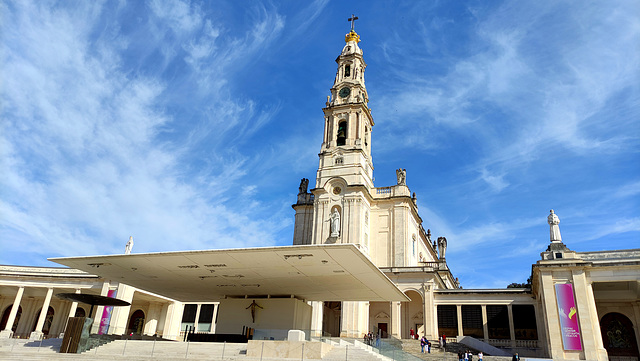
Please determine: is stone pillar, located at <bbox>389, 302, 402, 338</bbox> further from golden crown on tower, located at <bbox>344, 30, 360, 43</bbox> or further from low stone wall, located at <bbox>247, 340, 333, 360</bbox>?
golden crown on tower, located at <bbox>344, 30, 360, 43</bbox>

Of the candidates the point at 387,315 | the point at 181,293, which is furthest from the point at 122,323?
the point at 387,315

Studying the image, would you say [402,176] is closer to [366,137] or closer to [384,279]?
[366,137]

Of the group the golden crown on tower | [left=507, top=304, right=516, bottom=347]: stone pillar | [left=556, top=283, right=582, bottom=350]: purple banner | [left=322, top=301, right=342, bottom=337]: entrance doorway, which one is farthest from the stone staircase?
the golden crown on tower

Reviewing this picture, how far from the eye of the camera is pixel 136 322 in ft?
175

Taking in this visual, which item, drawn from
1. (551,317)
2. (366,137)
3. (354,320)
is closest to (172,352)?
(354,320)

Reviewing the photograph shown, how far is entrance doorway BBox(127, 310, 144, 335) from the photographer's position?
174 feet

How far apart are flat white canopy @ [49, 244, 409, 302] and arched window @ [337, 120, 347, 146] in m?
21.9

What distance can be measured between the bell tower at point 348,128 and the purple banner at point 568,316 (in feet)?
70.0

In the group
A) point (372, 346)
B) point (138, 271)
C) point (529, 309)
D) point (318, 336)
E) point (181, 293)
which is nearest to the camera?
point (318, 336)

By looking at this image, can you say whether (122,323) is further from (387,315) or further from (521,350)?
(521,350)

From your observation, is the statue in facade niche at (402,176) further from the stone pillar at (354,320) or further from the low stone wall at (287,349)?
the low stone wall at (287,349)

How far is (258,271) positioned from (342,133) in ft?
92.6

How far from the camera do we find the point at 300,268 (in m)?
23.3

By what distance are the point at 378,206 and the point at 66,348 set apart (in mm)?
31323
